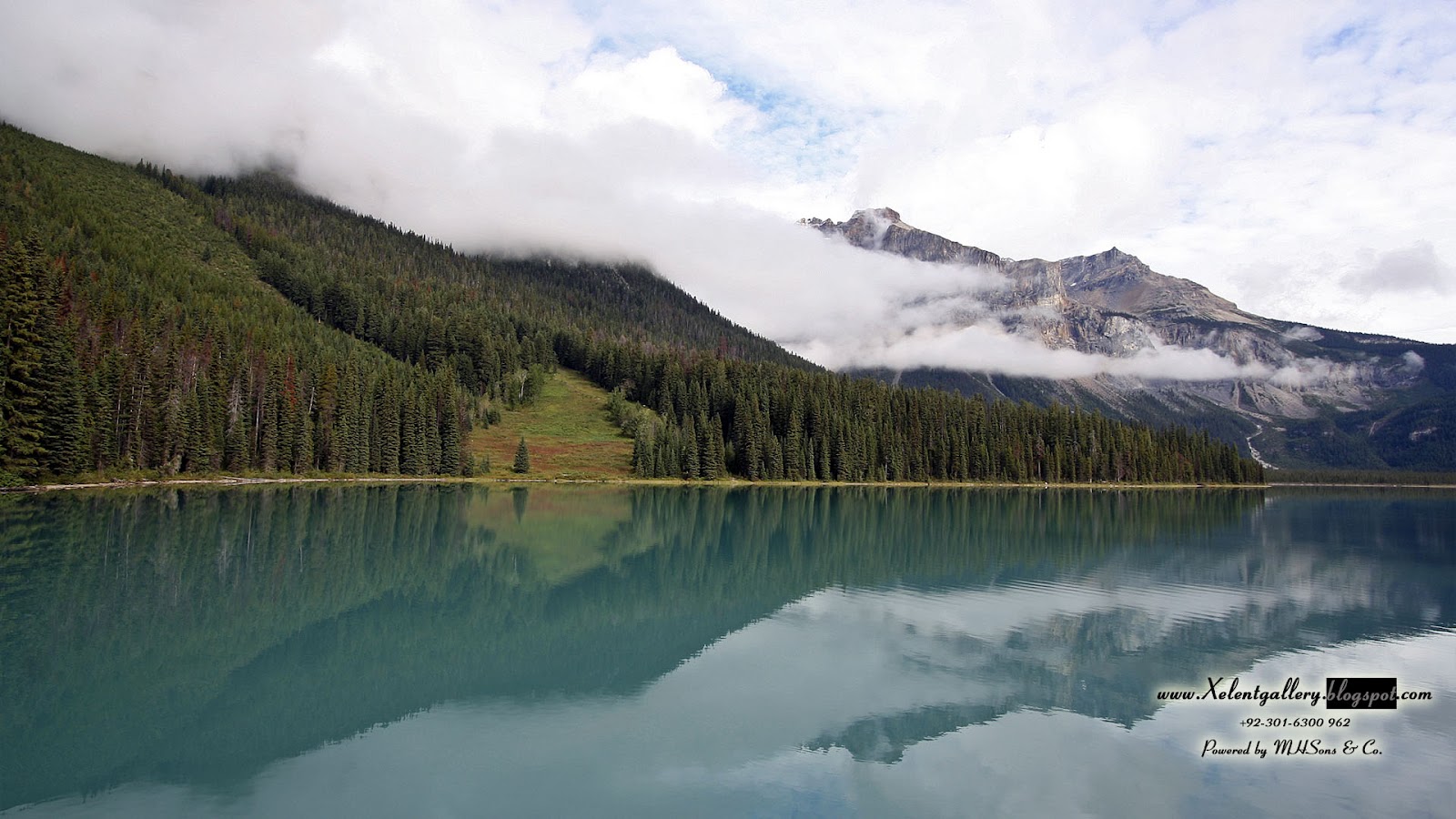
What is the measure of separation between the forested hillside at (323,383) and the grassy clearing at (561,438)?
412 cm

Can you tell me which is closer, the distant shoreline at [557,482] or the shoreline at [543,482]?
the shoreline at [543,482]

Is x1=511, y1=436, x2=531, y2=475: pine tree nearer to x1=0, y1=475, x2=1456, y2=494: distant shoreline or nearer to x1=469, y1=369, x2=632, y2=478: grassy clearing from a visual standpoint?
x1=469, y1=369, x2=632, y2=478: grassy clearing

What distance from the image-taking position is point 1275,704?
817 inches

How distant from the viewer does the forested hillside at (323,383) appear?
7406cm

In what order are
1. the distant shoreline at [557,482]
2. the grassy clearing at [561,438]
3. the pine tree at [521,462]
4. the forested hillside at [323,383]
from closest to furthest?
1. the forested hillside at [323,383]
2. the distant shoreline at [557,482]
3. the pine tree at [521,462]
4. the grassy clearing at [561,438]

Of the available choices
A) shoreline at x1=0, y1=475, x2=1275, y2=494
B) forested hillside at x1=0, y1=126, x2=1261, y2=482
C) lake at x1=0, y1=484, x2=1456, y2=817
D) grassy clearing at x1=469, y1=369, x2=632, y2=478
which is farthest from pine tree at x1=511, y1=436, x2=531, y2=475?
lake at x1=0, y1=484, x2=1456, y2=817

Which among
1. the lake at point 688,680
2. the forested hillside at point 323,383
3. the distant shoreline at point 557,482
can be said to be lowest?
the lake at point 688,680

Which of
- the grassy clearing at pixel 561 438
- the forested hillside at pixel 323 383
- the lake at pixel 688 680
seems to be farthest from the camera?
the grassy clearing at pixel 561 438

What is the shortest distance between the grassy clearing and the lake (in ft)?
Answer: 248

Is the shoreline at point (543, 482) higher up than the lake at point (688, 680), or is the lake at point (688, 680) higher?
the shoreline at point (543, 482)

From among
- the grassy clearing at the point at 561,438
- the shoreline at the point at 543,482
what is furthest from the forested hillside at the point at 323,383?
the grassy clearing at the point at 561,438

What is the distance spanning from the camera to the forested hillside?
74062mm

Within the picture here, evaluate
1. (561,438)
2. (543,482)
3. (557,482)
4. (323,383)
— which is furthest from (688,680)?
(561,438)

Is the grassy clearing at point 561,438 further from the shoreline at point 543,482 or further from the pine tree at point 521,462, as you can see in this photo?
the shoreline at point 543,482
